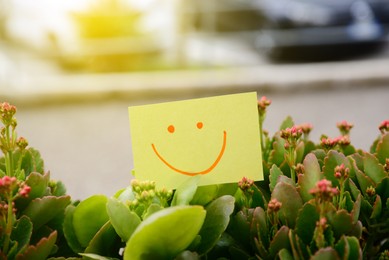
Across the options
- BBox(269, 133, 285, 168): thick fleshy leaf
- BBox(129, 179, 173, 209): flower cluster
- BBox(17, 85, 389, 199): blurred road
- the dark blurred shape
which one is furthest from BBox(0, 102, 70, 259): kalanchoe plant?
the dark blurred shape

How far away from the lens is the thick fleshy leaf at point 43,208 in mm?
917

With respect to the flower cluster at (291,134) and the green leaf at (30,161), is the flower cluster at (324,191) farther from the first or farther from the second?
the green leaf at (30,161)

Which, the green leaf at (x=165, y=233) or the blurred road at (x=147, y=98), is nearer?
the green leaf at (x=165, y=233)

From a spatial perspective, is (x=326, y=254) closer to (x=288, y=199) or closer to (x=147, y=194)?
(x=288, y=199)

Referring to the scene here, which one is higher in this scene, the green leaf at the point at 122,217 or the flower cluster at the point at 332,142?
the flower cluster at the point at 332,142

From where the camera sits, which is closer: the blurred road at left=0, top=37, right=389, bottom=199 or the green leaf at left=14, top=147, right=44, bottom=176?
the green leaf at left=14, top=147, right=44, bottom=176

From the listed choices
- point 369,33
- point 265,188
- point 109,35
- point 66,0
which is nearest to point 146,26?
point 109,35

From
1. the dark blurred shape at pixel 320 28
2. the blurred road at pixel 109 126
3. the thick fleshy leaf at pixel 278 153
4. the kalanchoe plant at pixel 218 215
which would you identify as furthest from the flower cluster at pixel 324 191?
the dark blurred shape at pixel 320 28

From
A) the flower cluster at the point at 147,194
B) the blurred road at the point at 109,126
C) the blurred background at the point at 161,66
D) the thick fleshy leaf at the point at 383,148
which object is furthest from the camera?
the blurred background at the point at 161,66

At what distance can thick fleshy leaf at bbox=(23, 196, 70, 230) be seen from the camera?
3.01 ft

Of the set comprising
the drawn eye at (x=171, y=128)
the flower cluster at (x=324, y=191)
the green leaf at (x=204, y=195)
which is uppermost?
the drawn eye at (x=171, y=128)

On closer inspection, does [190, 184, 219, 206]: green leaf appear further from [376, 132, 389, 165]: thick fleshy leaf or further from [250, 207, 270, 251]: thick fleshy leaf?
[376, 132, 389, 165]: thick fleshy leaf

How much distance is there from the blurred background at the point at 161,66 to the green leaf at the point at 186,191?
238 centimetres

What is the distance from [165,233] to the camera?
0.78 meters
